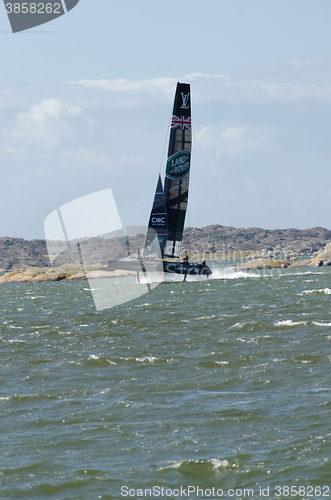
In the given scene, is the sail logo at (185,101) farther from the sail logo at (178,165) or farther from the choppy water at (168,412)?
the choppy water at (168,412)

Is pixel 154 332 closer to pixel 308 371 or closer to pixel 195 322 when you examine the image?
pixel 195 322

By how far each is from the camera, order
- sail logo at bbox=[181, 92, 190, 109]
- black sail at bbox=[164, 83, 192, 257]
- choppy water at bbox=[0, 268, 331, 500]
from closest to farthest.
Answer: choppy water at bbox=[0, 268, 331, 500] → black sail at bbox=[164, 83, 192, 257] → sail logo at bbox=[181, 92, 190, 109]

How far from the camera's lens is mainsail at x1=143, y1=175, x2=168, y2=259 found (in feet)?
134

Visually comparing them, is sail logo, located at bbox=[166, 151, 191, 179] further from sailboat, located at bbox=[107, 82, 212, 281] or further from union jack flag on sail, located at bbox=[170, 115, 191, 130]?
union jack flag on sail, located at bbox=[170, 115, 191, 130]

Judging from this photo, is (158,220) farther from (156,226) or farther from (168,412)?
(168,412)

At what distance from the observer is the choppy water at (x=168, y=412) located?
20.9 feet

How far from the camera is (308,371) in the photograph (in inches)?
435

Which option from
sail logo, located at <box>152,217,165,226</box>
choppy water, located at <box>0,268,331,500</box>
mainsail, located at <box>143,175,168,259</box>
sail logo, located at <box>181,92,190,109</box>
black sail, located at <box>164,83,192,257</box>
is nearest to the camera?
choppy water, located at <box>0,268,331,500</box>

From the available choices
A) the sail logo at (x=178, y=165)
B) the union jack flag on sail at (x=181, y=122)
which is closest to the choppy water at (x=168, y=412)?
the sail logo at (x=178, y=165)

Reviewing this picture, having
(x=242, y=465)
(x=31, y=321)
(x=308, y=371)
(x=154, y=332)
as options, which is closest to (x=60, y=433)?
(x=242, y=465)

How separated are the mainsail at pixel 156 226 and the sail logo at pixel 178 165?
1309 mm

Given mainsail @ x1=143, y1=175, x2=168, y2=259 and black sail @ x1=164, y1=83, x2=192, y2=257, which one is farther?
black sail @ x1=164, y1=83, x2=192, y2=257

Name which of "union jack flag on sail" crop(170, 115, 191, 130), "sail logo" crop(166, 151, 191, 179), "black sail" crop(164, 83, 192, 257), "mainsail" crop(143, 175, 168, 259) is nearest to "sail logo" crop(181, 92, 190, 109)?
"black sail" crop(164, 83, 192, 257)

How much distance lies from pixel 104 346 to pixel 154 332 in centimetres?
266
